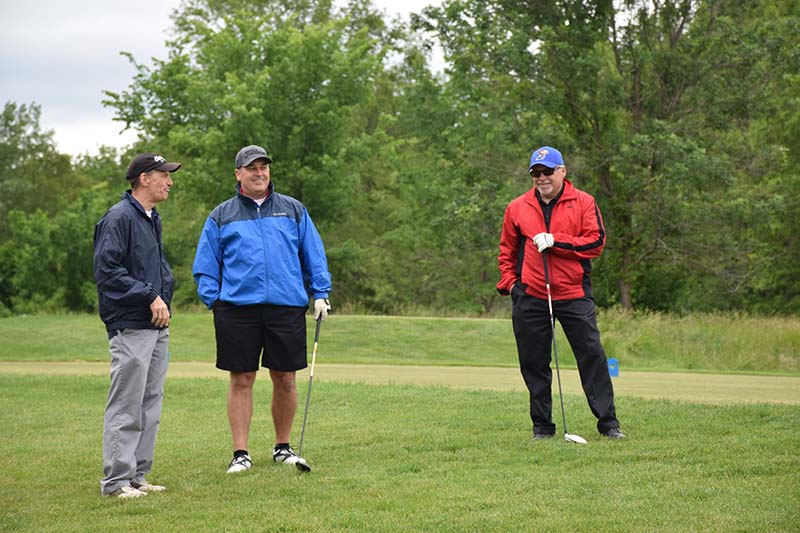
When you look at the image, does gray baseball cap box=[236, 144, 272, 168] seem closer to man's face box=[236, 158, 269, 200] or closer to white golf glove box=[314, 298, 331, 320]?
man's face box=[236, 158, 269, 200]

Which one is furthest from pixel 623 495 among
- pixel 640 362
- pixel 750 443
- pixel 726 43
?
pixel 726 43

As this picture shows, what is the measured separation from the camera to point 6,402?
11.3m

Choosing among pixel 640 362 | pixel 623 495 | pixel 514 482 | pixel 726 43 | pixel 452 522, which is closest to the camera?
pixel 452 522

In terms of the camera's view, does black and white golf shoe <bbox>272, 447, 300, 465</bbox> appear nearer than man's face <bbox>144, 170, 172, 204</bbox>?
No

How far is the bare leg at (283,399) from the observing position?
7176 mm

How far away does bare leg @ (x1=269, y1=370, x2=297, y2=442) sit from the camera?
718 cm

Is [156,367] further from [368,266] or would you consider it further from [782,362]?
[368,266]

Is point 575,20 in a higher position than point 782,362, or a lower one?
higher

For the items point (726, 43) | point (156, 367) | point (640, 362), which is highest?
point (726, 43)

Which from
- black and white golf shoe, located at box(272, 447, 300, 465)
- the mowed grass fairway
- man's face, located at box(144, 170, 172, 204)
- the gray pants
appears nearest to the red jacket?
the mowed grass fairway

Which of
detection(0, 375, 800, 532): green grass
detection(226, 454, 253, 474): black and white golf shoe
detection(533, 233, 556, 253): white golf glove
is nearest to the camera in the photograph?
detection(0, 375, 800, 532): green grass

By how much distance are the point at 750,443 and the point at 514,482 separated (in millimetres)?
1983

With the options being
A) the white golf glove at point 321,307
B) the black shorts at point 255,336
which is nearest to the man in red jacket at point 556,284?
the white golf glove at point 321,307

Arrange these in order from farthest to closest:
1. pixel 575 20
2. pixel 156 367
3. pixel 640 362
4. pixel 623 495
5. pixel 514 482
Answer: pixel 575 20
pixel 640 362
pixel 156 367
pixel 514 482
pixel 623 495
